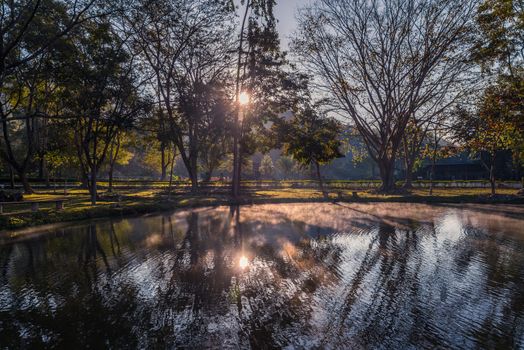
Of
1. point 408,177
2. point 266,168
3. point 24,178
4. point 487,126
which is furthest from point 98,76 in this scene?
point 266,168

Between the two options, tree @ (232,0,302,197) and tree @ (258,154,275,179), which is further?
tree @ (258,154,275,179)

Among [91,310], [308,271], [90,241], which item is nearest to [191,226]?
[90,241]

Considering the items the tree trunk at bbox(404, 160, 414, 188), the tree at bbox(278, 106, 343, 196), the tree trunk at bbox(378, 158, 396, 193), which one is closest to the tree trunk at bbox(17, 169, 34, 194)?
the tree at bbox(278, 106, 343, 196)

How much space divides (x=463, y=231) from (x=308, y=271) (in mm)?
9256

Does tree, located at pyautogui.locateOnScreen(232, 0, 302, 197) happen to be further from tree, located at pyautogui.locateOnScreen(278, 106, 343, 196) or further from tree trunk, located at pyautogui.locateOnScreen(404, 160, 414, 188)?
tree trunk, located at pyautogui.locateOnScreen(404, 160, 414, 188)

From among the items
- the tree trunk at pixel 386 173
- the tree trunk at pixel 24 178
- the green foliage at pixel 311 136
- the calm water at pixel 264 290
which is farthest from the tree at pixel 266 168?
the calm water at pixel 264 290

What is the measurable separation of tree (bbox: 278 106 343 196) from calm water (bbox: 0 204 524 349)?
73.0ft

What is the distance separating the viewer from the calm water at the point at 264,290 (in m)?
5.11

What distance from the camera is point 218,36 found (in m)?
28.0

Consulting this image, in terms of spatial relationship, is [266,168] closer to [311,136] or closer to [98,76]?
[311,136]

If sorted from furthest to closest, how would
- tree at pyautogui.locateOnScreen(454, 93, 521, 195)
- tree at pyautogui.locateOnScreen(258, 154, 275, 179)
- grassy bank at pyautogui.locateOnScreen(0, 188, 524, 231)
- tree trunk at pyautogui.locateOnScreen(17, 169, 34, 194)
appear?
tree at pyautogui.locateOnScreen(258, 154, 275, 179)
tree trunk at pyautogui.locateOnScreen(17, 169, 34, 194)
tree at pyautogui.locateOnScreen(454, 93, 521, 195)
grassy bank at pyautogui.locateOnScreen(0, 188, 524, 231)

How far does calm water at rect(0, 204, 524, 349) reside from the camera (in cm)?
511

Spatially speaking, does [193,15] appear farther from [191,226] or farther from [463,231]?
[463,231]

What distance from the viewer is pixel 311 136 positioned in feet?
118
